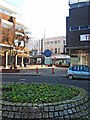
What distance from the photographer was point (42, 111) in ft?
20.2

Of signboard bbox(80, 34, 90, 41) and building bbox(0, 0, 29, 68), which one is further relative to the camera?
building bbox(0, 0, 29, 68)

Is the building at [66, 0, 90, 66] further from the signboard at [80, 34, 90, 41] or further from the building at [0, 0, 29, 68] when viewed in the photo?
the building at [0, 0, 29, 68]

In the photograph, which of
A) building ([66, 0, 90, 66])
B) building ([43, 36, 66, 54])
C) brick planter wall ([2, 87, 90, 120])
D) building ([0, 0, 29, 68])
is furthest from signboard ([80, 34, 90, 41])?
building ([43, 36, 66, 54])

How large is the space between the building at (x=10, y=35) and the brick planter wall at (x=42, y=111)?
3356 centimetres

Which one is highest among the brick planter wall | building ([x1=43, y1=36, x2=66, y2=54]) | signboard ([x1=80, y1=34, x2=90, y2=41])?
building ([x1=43, y1=36, x2=66, y2=54])

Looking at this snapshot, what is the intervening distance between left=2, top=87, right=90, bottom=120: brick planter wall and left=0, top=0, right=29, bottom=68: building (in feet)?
110

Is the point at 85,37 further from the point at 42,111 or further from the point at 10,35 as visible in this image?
the point at 42,111

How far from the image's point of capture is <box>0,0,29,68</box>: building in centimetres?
4172

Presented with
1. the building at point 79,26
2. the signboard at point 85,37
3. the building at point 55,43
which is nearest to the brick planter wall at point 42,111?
the building at point 79,26

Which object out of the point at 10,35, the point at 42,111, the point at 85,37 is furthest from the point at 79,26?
the point at 42,111

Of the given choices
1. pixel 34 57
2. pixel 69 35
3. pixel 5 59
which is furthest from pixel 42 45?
pixel 69 35

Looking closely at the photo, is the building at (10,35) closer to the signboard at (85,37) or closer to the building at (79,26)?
the building at (79,26)

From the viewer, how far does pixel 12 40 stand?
4003cm

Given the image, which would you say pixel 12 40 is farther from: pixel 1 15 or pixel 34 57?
pixel 34 57
